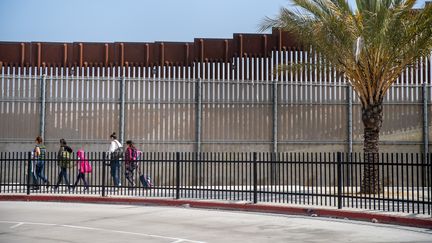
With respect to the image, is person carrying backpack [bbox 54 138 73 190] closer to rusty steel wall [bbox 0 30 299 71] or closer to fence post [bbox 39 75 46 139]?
fence post [bbox 39 75 46 139]

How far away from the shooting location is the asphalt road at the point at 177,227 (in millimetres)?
10148

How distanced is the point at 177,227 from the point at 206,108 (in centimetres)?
993

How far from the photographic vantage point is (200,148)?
2112cm

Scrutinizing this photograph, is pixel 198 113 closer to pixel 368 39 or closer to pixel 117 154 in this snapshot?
pixel 117 154

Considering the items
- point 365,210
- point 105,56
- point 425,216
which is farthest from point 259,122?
point 425,216

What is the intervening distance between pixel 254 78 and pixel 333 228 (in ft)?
35.0

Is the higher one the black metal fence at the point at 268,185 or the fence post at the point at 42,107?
the fence post at the point at 42,107

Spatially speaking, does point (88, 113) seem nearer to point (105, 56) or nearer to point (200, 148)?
point (105, 56)

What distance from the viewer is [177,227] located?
1163 cm

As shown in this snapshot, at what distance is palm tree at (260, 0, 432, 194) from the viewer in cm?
1680

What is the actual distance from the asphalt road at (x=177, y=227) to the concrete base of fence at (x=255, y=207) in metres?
0.44

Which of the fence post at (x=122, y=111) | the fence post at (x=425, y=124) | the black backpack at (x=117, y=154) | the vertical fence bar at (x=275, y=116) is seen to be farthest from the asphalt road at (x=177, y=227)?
the fence post at (x=425, y=124)

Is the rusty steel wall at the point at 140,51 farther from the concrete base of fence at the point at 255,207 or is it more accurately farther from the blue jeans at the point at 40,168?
the concrete base of fence at the point at 255,207

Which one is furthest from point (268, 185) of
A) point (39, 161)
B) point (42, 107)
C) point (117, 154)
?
point (42, 107)
